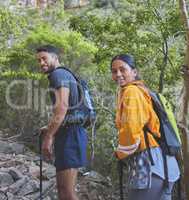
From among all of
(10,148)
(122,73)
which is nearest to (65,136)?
(122,73)

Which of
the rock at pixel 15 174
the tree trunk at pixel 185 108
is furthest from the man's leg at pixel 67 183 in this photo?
the rock at pixel 15 174

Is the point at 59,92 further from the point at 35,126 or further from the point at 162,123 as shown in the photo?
the point at 35,126

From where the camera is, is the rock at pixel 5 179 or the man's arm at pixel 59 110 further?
the rock at pixel 5 179

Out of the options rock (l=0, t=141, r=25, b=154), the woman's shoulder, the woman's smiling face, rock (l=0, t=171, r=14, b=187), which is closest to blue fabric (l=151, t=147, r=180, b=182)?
the woman's shoulder

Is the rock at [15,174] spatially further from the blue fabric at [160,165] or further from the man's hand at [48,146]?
the blue fabric at [160,165]

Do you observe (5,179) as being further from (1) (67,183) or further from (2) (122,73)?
(2) (122,73)

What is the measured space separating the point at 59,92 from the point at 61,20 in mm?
7505

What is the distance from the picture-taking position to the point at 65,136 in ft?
13.6

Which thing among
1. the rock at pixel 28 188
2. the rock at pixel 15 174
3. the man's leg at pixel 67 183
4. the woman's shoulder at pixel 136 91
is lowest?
the rock at pixel 28 188

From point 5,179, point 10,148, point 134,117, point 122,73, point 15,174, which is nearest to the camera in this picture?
point 134,117

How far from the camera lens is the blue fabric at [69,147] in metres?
4.13

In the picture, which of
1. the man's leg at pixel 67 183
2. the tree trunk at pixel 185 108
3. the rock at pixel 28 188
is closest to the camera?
the man's leg at pixel 67 183

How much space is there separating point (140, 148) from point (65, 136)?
3.94 ft

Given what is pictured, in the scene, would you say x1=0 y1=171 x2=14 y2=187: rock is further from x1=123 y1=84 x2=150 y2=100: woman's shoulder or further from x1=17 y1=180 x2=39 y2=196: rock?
x1=123 y1=84 x2=150 y2=100: woman's shoulder
